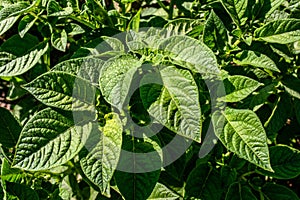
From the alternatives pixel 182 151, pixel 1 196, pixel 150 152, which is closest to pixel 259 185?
pixel 182 151

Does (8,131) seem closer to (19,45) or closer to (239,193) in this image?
(19,45)

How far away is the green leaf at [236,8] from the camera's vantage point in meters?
1.18

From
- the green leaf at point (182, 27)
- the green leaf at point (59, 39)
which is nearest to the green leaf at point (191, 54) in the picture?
the green leaf at point (182, 27)

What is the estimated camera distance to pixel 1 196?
126 cm

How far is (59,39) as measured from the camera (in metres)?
1.32

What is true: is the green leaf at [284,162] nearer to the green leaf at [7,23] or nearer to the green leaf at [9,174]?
the green leaf at [9,174]

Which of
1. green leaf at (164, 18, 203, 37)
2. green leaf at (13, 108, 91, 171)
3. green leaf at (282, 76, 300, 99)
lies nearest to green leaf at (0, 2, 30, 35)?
green leaf at (13, 108, 91, 171)

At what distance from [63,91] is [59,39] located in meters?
0.28

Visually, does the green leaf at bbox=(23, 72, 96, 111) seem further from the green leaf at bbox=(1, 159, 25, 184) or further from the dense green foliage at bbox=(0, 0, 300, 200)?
the green leaf at bbox=(1, 159, 25, 184)

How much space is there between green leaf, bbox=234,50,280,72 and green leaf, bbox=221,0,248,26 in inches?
3.4

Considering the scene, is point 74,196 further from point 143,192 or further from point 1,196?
point 143,192

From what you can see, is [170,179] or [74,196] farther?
[74,196]

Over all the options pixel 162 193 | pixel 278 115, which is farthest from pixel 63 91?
pixel 278 115

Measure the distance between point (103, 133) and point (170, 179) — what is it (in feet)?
1.17
